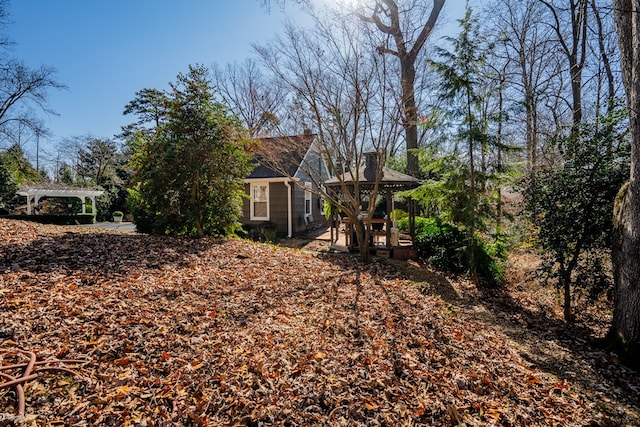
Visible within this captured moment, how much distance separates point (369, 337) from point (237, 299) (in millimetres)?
1848

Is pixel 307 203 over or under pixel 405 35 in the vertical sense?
under

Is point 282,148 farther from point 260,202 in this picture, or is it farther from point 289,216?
point 260,202

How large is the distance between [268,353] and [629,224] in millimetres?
4691

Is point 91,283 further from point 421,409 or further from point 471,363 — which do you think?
point 471,363

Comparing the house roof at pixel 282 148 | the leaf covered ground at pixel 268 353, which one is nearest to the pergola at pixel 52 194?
the house roof at pixel 282 148

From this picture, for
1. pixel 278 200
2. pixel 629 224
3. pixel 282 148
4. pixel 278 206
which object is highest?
pixel 282 148

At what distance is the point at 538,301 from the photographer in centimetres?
646

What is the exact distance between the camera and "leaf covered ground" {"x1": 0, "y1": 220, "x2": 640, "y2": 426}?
2219 millimetres

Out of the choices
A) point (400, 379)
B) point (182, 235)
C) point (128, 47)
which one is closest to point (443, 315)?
point (400, 379)

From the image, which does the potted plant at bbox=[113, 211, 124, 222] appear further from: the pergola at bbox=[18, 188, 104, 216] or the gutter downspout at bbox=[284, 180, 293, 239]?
the gutter downspout at bbox=[284, 180, 293, 239]

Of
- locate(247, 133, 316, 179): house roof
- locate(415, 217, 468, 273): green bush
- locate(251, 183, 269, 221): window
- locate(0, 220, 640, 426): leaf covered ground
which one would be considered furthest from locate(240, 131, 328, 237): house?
locate(0, 220, 640, 426): leaf covered ground

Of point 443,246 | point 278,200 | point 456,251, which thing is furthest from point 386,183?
point 278,200

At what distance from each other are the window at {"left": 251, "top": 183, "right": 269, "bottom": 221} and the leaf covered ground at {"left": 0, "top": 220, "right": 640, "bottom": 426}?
337 inches

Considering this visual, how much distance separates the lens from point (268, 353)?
289cm
